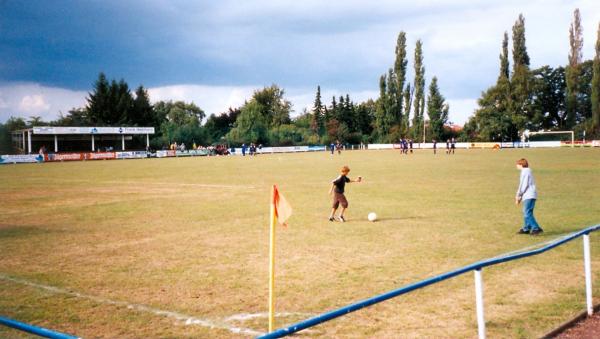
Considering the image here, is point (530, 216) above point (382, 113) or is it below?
below

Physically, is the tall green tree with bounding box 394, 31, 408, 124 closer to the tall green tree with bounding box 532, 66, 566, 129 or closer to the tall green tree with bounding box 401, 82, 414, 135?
the tall green tree with bounding box 401, 82, 414, 135

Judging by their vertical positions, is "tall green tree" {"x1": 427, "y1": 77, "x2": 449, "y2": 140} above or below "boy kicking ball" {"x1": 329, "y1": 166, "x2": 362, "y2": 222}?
above

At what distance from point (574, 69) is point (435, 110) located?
25768 mm

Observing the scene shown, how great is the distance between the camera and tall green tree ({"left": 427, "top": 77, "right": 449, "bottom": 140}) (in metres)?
102

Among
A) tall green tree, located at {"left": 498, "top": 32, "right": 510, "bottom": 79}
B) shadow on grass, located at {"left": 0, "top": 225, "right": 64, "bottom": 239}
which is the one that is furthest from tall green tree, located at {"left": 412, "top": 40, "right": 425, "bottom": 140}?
shadow on grass, located at {"left": 0, "top": 225, "right": 64, "bottom": 239}

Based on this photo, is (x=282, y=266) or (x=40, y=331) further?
(x=282, y=266)

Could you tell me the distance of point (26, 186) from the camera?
2841 cm

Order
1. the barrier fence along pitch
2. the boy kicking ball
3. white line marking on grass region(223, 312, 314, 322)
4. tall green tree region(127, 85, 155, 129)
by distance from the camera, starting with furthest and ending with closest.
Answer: tall green tree region(127, 85, 155, 129) → the boy kicking ball → white line marking on grass region(223, 312, 314, 322) → the barrier fence along pitch

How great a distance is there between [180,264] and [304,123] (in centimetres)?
12488

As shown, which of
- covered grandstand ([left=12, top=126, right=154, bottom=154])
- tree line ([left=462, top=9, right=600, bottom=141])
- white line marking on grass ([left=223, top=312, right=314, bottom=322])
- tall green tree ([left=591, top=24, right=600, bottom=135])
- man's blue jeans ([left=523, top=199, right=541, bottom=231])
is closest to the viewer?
white line marking on grass ([left=223, top=312, right=314, bottom=322])

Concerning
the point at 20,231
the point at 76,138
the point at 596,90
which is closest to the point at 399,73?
the point at 596,90

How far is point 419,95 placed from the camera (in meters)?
105

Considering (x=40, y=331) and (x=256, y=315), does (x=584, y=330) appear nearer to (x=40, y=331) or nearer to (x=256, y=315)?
(x=256, y=315)

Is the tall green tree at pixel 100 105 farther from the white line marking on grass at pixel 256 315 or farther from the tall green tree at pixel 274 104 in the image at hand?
the white line marking on grass at pixel 256 315
